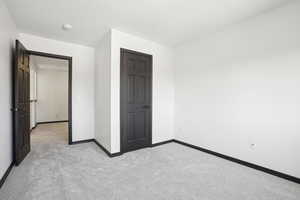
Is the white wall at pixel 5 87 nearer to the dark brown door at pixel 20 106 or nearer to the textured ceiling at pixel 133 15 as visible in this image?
the dark brown door at pixel 20 106

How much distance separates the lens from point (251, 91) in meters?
2.40

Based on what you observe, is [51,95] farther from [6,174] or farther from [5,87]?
[6,174]

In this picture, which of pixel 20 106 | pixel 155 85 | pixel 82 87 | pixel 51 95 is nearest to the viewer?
pixel 20 106

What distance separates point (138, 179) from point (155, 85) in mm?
2117

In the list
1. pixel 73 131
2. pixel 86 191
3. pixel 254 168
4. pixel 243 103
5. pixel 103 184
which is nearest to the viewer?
pixel 86 191

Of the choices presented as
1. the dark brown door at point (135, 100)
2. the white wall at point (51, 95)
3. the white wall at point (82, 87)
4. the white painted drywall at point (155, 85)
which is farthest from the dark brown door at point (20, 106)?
the white wall at point (51, 95)

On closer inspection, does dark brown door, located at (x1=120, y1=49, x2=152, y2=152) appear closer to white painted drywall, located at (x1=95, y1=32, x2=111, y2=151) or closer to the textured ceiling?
white painted drywall, located at (x1=95, y1=32, x2=111, y2=151)

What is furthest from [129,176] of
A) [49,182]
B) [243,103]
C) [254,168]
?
[243,103]

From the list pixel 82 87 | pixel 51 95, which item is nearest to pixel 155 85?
pixel 82 87

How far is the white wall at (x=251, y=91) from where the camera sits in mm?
2023

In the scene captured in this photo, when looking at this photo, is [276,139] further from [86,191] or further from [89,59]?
[89,59]

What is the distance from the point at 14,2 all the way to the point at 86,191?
276cm

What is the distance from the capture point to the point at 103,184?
6.25 feet

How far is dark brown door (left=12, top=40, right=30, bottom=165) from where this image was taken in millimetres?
2328
